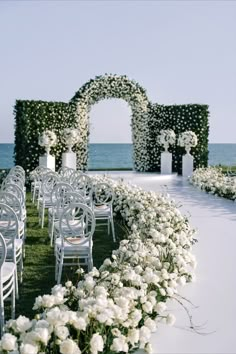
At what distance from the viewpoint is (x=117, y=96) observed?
17.1 m

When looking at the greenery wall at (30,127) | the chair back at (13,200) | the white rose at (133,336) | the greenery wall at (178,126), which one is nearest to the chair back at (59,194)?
the chair back at (13,200)

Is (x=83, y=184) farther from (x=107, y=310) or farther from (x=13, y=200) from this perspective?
(x=107, y=310)

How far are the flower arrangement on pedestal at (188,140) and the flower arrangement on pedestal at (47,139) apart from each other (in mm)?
3974

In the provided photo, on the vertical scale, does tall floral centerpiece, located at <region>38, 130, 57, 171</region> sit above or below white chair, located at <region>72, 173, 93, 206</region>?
above

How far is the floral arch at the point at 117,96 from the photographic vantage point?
16.4 meters

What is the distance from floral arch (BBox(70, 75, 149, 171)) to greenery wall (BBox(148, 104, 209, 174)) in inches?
9.9

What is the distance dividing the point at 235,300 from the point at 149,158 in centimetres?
1337

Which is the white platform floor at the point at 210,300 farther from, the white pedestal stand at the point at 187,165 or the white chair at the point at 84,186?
the white pedestal stand at the point at 187,165

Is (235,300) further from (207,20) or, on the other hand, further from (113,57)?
(113,57)

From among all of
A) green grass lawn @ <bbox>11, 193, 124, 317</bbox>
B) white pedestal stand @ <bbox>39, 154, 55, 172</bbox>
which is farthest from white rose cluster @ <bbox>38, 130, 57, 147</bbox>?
green grass lawn @ <bbox>11, 193, 124, 317</bbox>

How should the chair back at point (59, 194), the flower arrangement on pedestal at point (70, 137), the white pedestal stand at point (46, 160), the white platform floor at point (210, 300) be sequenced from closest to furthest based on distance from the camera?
the white platform floor at point (210, 300)
the chair back at point (59, 194)
the white pedestal stand at point (46, 160)
the flower arrangement on pedestal at point (70, 137)

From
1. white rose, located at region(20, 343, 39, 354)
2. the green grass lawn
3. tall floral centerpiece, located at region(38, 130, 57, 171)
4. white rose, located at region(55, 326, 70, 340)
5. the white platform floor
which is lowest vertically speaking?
the green grass lawn

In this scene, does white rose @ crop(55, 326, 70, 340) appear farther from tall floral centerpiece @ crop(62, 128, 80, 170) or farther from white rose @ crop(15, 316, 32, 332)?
tall floral centerpiece @ crop(62, 128, 80, 170)

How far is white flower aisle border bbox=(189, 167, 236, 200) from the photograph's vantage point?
419 inches
